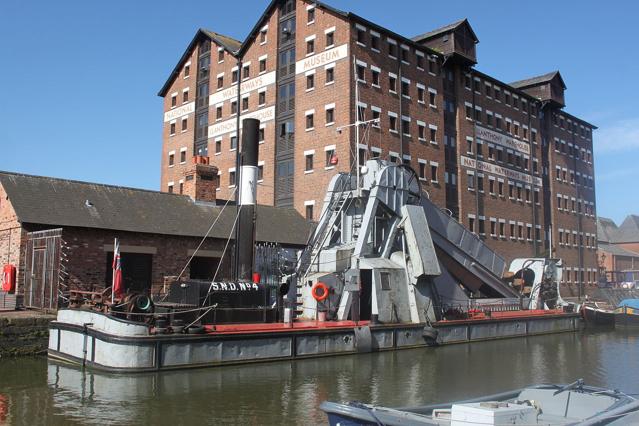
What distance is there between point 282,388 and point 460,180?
34.3 metres

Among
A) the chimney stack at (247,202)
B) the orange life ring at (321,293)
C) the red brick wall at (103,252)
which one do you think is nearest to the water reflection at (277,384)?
the orange life ring at (321,293)

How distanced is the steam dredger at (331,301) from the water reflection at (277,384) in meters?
0.55

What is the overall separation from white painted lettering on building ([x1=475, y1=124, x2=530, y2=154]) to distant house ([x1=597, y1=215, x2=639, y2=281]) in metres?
23.2

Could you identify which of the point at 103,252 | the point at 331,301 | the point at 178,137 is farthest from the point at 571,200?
the point at 103,252

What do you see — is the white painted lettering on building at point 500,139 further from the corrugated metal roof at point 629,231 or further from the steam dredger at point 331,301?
the corrugated metal roof at point 629,231

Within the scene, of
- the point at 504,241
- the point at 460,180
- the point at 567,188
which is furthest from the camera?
the point at 567,188

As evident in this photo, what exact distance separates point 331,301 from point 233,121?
2682 centimetres

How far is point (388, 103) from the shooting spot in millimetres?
41906

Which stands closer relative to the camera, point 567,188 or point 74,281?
point 74,281

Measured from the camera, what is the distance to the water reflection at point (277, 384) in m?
13.1

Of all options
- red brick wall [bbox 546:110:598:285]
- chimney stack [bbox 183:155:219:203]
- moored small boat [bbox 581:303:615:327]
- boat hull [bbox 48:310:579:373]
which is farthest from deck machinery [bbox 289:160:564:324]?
red brick wall [bbox 546:110:598:285]

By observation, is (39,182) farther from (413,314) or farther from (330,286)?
(413,314)

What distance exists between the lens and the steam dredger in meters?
17.8

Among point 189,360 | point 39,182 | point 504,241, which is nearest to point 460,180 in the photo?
point 504,241
